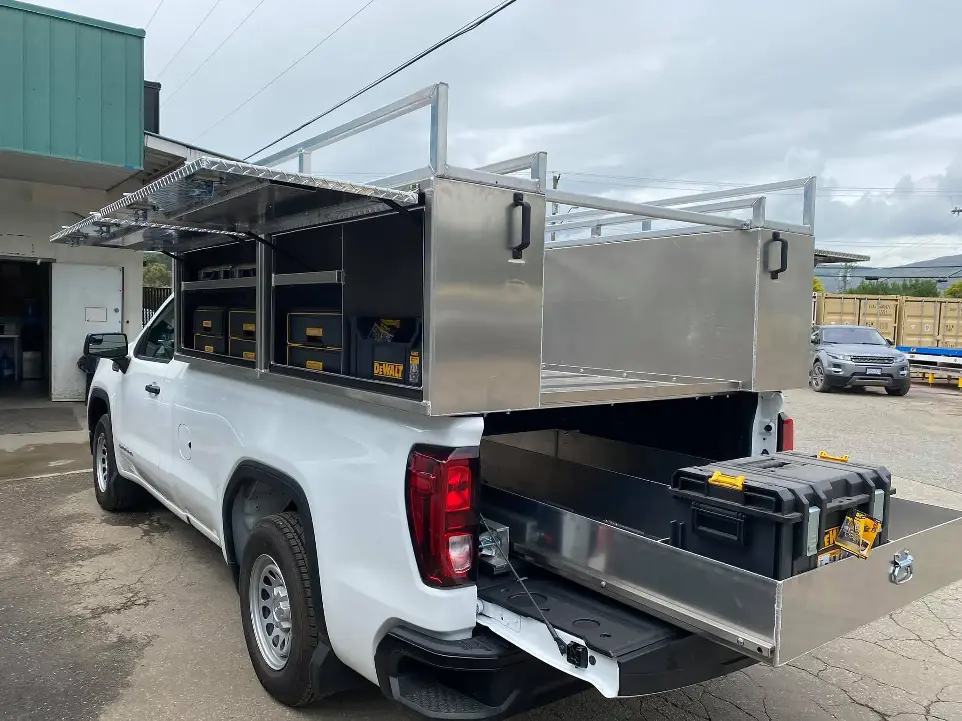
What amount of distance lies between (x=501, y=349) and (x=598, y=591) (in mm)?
910

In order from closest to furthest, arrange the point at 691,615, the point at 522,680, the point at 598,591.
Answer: the point at 691,615
the point at 522,680
the point at 598,591

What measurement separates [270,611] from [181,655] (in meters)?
0.73

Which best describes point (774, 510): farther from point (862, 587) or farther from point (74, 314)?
point (74, 314)

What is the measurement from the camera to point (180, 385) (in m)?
4.64

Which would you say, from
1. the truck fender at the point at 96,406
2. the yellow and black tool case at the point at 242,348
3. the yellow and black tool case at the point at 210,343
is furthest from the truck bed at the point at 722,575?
the truck fender at the point at 96,406

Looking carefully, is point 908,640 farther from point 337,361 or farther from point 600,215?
point 337,361

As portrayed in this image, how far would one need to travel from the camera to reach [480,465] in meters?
3.30

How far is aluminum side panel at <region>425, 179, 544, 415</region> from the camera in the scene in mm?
2525

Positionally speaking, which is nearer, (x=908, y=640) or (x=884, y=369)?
(x=908, y=640)

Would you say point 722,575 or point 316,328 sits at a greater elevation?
point 316,328

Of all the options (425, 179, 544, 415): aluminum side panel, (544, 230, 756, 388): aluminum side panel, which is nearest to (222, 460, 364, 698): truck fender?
(425, 179, 544, 415): aluminum side panel

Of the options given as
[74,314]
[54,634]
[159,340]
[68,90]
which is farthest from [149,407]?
[74,314]

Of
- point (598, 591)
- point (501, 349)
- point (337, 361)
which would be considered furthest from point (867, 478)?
point (337, 361)

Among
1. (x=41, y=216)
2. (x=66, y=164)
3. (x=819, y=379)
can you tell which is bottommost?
(x=819, y=379)
